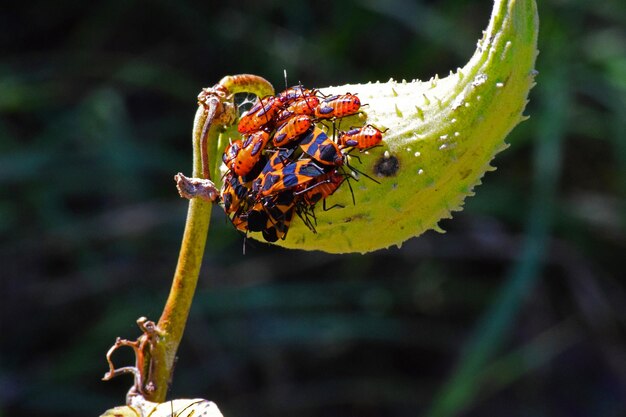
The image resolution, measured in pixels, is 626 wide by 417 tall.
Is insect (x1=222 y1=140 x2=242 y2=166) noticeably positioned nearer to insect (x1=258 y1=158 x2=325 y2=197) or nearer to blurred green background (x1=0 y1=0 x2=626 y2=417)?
insect (x1=258 y1=158 x2=325 y2=197)

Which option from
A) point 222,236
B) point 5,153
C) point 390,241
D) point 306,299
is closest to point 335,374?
point 306,299

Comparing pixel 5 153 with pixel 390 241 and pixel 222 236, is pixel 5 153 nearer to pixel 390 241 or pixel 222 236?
pixel 222 236

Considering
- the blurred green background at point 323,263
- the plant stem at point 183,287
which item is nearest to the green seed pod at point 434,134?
the plant stem at point 183,287

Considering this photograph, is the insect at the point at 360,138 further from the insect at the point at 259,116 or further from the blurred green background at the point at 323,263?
the blurred green background at the point at 323,263

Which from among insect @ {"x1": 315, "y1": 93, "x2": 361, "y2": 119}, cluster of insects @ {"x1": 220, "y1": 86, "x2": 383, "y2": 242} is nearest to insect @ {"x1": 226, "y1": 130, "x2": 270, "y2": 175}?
cluster of insects @ {"x1": 220, "y1": 86, "x2": 383, "y2": 242}

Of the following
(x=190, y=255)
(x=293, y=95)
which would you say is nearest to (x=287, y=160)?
(x=293, y=95)
